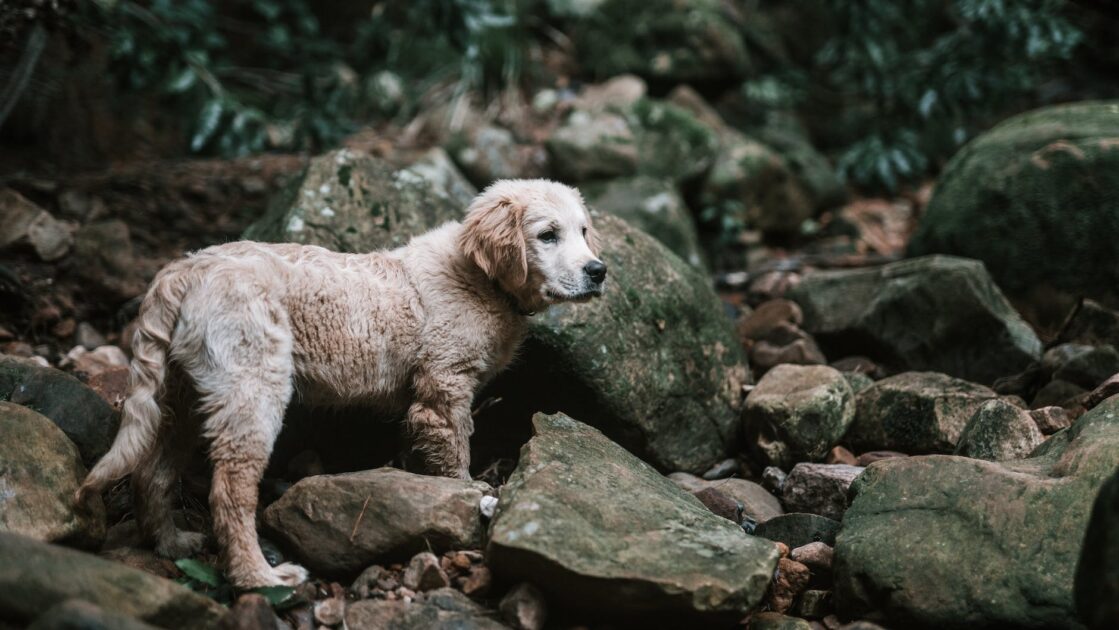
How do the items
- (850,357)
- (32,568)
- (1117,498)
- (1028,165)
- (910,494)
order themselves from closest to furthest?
(1117,498) < (32,568) < (910,494) < (850,357) < (1028,165)

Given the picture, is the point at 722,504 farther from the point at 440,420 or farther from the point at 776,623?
the point at 440,420

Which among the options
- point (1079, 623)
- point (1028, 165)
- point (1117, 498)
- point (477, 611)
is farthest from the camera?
point (1028, 165)

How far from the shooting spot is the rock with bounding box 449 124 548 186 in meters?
9.52

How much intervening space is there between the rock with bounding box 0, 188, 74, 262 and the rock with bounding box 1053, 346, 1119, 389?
7.51 meters

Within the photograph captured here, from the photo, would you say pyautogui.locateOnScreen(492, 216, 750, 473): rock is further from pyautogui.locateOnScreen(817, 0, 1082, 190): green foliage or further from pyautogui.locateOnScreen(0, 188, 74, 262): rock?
pyautogui.locateOnScreen(817, 0, 1082, 190): green foliage

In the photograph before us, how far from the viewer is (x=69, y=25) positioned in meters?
6.35

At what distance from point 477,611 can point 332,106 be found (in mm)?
6853

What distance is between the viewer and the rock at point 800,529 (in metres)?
4.53

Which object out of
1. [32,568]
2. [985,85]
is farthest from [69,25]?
[985,85]

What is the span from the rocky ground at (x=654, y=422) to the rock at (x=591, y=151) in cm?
3

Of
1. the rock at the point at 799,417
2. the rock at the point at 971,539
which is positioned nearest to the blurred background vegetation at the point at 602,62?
the rock at the point at 799,417

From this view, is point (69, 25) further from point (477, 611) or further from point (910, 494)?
point (910, 494)

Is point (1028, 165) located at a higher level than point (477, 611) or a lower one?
higher

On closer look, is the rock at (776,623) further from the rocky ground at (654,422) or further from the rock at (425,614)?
the rock at (425,614)
